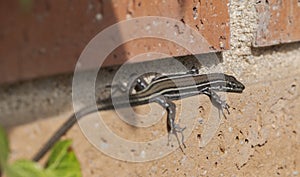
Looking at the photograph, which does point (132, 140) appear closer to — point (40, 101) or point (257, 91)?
point (40, 101)

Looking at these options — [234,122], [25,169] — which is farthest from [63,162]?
[234,122]

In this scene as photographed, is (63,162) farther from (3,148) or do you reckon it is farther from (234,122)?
(234,122)

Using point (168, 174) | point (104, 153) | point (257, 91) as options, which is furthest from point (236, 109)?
point (104, 153)

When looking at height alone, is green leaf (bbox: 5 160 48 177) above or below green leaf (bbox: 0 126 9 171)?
below
